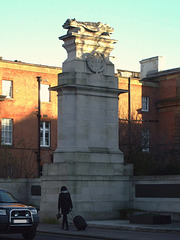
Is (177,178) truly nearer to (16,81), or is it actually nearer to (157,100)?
(16,81)

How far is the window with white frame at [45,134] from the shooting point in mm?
56156

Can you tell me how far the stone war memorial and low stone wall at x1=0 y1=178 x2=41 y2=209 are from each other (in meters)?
4.16

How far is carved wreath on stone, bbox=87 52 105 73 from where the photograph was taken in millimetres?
30281

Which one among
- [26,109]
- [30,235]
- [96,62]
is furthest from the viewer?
[26,109]

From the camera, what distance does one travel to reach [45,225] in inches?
1109

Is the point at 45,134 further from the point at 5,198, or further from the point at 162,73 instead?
the point at 5,198

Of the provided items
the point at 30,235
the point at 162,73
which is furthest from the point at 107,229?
the point at 162,73

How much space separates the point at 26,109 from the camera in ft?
181

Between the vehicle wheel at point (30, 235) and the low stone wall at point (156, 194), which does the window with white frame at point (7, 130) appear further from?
the vehicle wheel at point (30, 235)

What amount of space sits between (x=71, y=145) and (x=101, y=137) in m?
1.75

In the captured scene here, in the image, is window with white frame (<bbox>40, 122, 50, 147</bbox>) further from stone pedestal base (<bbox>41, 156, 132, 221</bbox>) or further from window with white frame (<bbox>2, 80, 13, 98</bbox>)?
stone pedestal base (<bbox>41, 156, 132, 221</bbox>)

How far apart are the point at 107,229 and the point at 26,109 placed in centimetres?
3110

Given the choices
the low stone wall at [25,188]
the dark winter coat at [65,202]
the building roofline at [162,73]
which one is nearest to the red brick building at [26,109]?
the building roofline at [162,73]

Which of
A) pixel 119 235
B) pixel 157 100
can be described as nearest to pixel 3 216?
pixel 119 235
